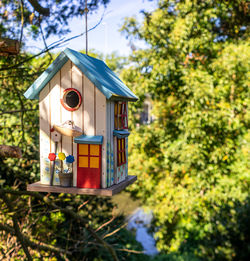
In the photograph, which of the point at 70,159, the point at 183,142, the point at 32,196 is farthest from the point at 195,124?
the point at 70,159

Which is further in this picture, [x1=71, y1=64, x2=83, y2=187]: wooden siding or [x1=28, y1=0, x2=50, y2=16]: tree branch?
[x1=28, y1=0, x2=50, y2=16]: tree branch

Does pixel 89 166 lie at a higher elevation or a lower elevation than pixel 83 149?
lower

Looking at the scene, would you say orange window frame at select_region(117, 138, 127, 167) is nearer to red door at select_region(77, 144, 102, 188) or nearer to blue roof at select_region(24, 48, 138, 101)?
red door at select_region(77, 144, 102, 188)

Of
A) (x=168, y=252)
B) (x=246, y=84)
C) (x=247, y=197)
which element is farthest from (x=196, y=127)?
(x=168, y=252)

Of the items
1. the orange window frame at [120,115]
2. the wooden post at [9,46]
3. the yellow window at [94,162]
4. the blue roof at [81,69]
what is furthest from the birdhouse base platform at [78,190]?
the wooden post at [9,46]

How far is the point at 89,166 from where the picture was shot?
6.43 feet

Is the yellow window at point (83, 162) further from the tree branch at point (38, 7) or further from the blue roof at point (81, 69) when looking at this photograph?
the tree branch at point (38, 7)

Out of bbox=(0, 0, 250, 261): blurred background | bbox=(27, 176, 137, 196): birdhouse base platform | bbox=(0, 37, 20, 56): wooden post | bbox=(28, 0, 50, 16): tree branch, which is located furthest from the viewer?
bbox=(0, 0, 250, 261): blurred background

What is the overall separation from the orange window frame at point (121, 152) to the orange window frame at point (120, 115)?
113mm

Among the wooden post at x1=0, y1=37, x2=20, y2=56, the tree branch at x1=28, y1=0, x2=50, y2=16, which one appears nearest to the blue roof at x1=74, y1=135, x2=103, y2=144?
the wooden post at x1=0, y1=37, x2=20, y2=56

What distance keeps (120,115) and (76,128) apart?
0.43m

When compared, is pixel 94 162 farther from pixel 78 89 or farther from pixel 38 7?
pixel 38 7

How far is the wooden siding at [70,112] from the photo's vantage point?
1928 millimetres

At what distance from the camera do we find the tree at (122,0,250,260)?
5.75 metres
